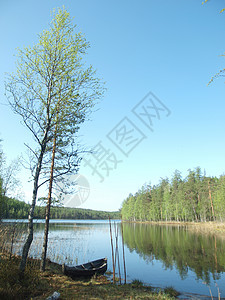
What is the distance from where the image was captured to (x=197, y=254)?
19266 millimetres

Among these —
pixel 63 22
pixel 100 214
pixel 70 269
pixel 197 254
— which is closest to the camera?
pixel 63 22

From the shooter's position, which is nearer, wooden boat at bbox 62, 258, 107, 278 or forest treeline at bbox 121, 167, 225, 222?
wooden boat at bbox 62, 258, 107, 278

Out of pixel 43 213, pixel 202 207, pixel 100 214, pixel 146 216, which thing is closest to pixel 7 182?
pixel 43 213

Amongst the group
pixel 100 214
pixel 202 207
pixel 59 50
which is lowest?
pixel 100 214

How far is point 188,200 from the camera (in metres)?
59.8

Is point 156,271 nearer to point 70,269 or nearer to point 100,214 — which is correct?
point 70,269

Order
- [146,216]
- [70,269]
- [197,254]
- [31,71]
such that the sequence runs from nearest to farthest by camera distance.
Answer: [31,71], [70,269], [197,254], [146,216]

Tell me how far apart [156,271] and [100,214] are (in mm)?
194707

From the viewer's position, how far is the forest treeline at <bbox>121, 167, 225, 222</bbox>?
54312 mm

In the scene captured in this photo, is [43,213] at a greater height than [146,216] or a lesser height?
greater

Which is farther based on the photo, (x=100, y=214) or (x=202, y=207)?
(x=100, y=214)

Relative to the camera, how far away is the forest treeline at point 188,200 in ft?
178

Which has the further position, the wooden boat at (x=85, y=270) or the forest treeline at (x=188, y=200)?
the forest treeline at (x=188, y=200)

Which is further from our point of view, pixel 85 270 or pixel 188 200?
pixel 188 200
